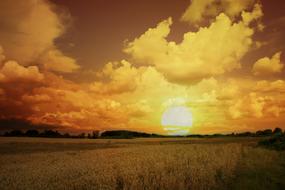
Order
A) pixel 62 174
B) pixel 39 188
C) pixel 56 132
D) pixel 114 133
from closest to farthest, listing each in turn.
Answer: pixel 39 188 → pixel 62 174 → pixel 56 132 → pixel 114 133

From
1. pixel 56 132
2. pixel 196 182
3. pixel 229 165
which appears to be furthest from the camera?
pixel 56 132

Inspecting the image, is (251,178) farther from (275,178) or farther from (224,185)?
(224,185)

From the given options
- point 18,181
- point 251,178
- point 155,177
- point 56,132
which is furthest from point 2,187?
point 56,132

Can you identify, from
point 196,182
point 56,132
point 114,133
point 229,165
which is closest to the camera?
point 196,182

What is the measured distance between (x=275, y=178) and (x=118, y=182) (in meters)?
8.50

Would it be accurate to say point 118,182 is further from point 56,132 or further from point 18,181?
point 56,132

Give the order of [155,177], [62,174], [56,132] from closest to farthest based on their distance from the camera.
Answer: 1. [155,177]
2. [62,174]
3. [56,132]

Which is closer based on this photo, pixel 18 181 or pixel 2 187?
pixel 2 187

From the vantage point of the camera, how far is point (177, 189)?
11.4m

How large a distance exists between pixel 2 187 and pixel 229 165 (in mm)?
13510

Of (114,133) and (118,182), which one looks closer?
(118,182)

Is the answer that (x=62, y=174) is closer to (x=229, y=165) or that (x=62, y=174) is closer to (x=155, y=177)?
(x=155, y=177)

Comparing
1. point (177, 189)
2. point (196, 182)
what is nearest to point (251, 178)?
point (196, 182)

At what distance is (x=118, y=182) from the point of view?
1246cm
